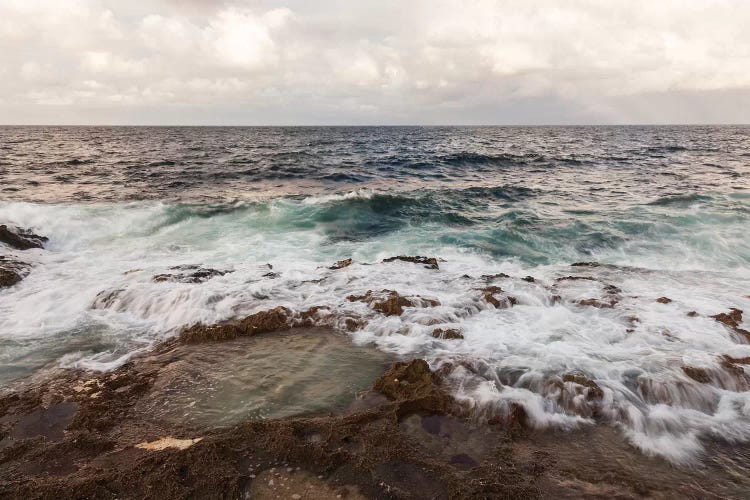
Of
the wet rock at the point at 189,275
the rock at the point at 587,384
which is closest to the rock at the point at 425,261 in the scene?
the wet rock at the point at 189,275

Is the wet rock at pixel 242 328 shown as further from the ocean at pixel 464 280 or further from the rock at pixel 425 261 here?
the rock at pixel 425 261

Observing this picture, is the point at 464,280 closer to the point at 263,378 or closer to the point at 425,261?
the point at 425,261

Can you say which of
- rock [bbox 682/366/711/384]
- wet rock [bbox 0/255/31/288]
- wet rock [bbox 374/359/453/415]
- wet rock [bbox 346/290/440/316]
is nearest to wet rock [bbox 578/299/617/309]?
rock [bbox 682/366/711/384]

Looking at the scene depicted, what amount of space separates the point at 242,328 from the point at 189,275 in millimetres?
2852

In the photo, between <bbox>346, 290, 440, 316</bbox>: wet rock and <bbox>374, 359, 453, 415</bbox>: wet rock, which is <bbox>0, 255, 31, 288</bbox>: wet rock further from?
<bbox>374, 359, 453, 415</bbox>: wet rock

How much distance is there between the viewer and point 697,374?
195 inches

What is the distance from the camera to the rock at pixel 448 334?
5926 millimetres

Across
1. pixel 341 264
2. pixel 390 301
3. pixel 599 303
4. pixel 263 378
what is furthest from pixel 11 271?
Answer: pixel 599 303

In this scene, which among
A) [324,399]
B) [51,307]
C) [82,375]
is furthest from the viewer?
[51,307]

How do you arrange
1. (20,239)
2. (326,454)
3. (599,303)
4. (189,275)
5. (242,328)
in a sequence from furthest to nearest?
(20,239), (189,275), (599,303), (242,328), (326,454)

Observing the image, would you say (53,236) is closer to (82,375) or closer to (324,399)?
(82,375)

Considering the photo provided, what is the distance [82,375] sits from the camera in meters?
5.07

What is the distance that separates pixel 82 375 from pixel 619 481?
232 inches

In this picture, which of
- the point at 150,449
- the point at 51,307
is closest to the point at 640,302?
the point at 150,449
